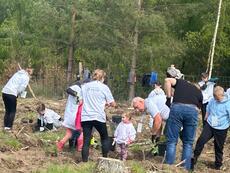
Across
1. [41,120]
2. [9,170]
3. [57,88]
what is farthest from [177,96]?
[57,88]

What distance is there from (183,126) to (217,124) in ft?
3.26

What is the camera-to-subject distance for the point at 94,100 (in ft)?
28.8

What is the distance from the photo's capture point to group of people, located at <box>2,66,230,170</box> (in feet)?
28.6

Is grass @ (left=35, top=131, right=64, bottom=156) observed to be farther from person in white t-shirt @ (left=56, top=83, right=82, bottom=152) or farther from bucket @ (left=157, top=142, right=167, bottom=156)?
bucket @ (left=157, top=142, right=167, bottom=156)

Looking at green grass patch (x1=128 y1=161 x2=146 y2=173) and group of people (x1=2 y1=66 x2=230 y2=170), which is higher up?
group of people (x1=2 y1=66 x2=230 y2=170)

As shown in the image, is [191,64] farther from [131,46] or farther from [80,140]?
[80,140]

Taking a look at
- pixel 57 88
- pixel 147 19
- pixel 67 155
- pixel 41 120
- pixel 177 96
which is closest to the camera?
pixel 177 96

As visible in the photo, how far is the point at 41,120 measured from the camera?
12938mm

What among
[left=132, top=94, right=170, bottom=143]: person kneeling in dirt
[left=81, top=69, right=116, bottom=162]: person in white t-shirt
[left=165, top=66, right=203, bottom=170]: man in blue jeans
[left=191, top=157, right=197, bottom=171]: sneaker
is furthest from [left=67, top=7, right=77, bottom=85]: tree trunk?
[left=165, top=66, right=203, bottom=170]: man in blue jeans

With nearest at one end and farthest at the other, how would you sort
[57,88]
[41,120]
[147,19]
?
[41,120] < [147,19] < [57,88]

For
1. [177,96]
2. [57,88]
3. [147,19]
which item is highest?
[147,19]

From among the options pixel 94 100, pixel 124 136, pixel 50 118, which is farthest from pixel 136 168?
pixel 50 118

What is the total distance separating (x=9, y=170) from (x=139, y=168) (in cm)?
183

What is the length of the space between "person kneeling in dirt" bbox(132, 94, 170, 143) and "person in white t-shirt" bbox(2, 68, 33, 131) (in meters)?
3.27
